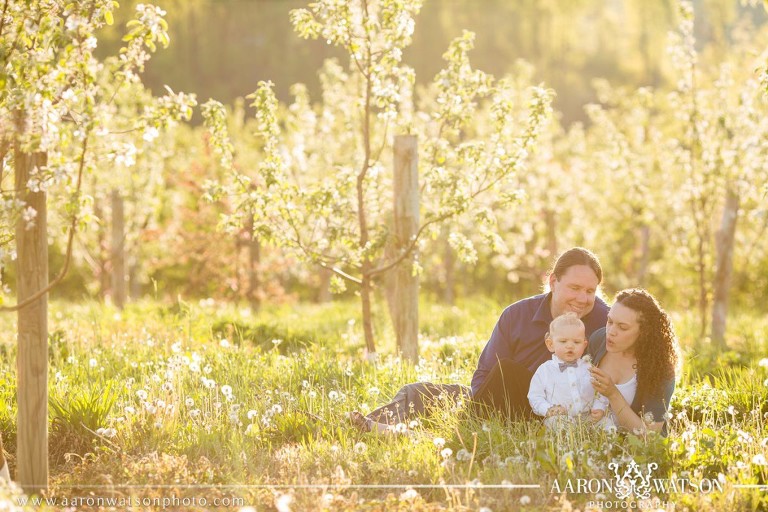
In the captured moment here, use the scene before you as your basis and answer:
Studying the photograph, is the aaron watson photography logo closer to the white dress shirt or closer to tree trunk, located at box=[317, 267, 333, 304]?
the white dress shirt

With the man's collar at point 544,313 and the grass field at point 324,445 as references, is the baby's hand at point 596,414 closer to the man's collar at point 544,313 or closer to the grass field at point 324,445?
the grass field at point 324,445

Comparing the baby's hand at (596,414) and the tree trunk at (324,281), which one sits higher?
the tree trunk at (324,281)

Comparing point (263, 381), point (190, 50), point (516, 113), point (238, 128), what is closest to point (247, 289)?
point (516, 113)

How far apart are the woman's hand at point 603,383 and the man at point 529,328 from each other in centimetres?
65

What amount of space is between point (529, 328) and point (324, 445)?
170 centimetres

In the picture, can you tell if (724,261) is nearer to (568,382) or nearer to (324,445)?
(568,382)

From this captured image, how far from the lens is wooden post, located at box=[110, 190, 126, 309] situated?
1254 centimetres

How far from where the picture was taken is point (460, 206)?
23.3 feet

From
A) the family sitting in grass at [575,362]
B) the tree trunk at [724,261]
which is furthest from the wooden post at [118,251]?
the tree trunk at [724,261]

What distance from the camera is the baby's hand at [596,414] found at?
16.2ft

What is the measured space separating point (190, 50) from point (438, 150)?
4453 cm

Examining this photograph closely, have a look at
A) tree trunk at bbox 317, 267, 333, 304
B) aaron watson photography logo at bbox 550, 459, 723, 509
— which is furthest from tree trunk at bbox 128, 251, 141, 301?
aaron watson photography logo at bbox 550, 459, 723, 509

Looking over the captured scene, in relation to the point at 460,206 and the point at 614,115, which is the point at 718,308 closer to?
the point at 460,206

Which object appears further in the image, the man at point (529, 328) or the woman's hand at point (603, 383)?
the man at point (529, 328)
